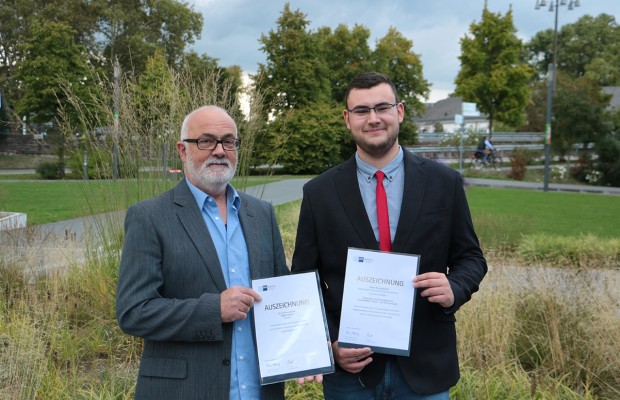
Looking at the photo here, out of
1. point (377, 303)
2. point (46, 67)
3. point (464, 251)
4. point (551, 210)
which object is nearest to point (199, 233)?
point (377, 303)

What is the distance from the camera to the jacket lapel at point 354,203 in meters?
2.46

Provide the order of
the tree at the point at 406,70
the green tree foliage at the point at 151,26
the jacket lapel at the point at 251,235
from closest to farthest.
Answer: the jacket lapel at the point at 251,235 < the green tree foliage at the point at 151,26 < the tree at the point at 406,70

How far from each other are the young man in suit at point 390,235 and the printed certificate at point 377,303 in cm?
7

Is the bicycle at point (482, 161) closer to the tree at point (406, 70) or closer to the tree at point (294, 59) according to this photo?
the tree at point (294, 59)

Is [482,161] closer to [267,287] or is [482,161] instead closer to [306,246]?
[306,246]

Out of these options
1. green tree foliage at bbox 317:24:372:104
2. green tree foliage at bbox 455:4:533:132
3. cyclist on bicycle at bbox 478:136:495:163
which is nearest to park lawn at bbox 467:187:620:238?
cyclist on bicycle at bbox 478:136:495:163

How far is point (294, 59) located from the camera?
118 ft

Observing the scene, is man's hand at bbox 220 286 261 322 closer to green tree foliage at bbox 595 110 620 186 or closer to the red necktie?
the red necktie

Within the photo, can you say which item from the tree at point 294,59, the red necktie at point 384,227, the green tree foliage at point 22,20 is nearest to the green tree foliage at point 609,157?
the tree at point 294,59

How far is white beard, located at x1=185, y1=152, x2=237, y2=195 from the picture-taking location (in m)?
2.44

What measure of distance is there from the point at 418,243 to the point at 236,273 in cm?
72

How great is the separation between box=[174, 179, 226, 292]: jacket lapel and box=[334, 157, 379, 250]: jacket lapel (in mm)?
→ 555

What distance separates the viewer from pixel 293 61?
36.0 m

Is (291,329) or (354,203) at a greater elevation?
(354,203)
